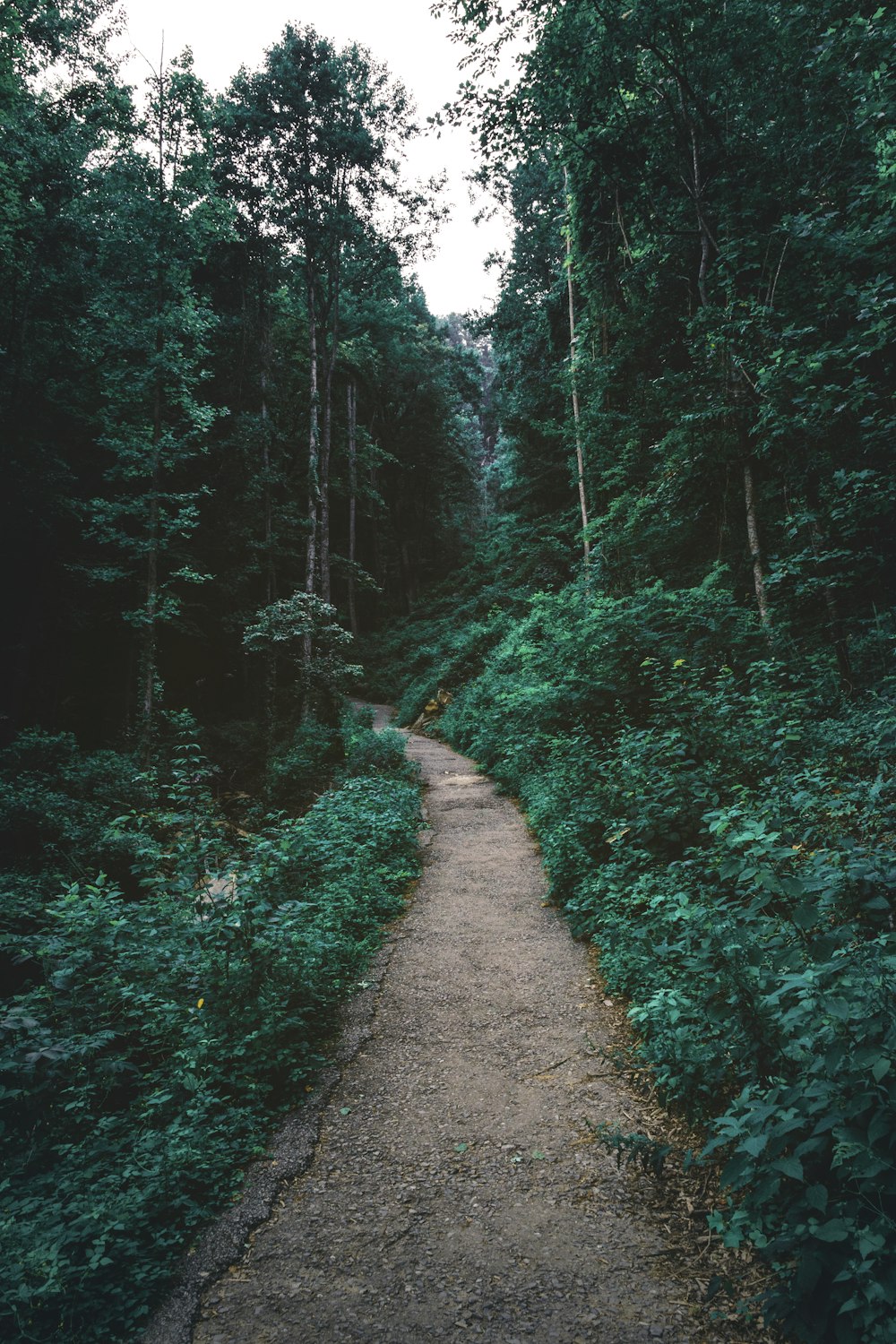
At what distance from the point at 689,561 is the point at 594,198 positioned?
27.2 ft

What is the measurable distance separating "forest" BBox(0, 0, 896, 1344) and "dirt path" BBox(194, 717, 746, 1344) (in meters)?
0.37

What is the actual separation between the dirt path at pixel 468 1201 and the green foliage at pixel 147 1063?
0.38 metres

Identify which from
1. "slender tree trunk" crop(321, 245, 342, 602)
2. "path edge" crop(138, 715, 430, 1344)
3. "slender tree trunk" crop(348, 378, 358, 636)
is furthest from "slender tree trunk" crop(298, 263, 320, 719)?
"path edge" crop(138, 715, 430, 1344)

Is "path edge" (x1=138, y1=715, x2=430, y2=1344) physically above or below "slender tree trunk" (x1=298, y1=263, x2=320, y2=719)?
below

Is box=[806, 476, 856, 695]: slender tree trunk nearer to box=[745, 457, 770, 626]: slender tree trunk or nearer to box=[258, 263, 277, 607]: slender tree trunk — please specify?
box=[745, 457, 770, 626]: slender tree trunk

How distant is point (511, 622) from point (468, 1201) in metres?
18.6

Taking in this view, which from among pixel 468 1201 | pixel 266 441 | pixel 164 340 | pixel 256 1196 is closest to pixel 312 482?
pixel 164 340

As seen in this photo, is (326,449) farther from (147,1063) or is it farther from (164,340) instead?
(147,1063)

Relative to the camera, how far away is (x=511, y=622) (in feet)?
68.6

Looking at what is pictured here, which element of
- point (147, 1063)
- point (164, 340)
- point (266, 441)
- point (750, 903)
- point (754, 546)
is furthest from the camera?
point (266, 441)

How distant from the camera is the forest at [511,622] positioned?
2.61 meters

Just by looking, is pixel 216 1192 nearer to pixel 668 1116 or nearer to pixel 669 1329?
pixel 669 1329

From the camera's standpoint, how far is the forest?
2611mm

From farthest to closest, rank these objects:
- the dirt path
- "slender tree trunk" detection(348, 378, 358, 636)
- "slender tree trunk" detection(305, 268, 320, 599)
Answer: "slender tree trunk" detection(348, 378, 358, 636) < "slender tree trunk" detection(305, 268, 320, 599) < the dirt path
